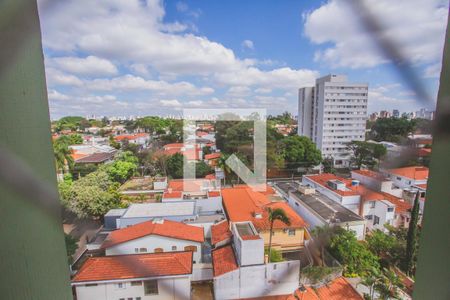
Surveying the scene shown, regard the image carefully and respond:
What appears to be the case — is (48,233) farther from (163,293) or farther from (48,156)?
(163,293)

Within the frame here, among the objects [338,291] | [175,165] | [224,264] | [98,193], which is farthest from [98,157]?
[338,291]

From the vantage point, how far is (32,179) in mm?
210

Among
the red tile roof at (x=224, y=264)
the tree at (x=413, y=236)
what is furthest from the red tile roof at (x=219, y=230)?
the tree at (x=413, y=236)

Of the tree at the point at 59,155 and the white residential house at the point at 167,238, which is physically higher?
the tree at the point at 59,155

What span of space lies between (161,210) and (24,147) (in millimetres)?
6772

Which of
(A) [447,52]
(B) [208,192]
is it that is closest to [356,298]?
(A) [447,52]

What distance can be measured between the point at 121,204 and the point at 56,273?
26.2 feet

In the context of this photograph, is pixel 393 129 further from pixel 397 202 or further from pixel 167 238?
pixel 167 238

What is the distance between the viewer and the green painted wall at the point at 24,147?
192 mm

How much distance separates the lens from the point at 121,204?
24.4 ft

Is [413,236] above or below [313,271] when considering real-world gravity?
above

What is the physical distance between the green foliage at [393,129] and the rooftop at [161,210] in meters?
6.29

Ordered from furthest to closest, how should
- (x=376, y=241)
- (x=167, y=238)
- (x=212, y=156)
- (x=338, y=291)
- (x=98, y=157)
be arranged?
(x=98, y=157)
(x=212, y=156)
(x=167, y=238)
(x=376, y=241)
(x=338, y=291)

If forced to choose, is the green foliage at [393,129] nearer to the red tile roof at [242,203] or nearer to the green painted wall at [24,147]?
the green painted wall at [24,147]
